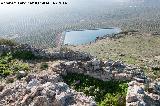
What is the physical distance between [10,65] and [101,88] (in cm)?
1221

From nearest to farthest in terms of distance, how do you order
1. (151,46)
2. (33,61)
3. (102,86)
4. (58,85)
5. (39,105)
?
(39,105) → (58,85) → (102,86) → (33,61) → (151,46)

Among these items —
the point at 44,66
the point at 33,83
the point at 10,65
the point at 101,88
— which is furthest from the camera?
the point at 10,65

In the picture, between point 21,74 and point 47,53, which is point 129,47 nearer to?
point 47,53

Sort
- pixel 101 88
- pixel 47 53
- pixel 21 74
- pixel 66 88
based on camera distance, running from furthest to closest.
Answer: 1. pixel 47 53
2. pixel 21 74
3. pixel 101 88
4. pixel 66 88


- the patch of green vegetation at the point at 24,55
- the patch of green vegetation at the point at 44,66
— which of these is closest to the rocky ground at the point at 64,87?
the patch of green vegetation at the point at 44,66

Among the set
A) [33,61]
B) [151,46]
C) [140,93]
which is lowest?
[151,46]

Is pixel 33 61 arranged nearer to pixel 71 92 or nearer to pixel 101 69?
pixel 101 69

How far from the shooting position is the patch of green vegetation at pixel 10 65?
41.0 m

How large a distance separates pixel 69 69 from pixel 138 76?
22.3 feet

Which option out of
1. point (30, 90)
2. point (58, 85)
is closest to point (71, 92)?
point (58, 85)

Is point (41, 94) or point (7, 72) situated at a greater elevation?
point (41, 94)

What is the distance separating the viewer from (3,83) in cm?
3734

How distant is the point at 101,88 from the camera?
118ft

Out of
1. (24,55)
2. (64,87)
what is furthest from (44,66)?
(64,87)
